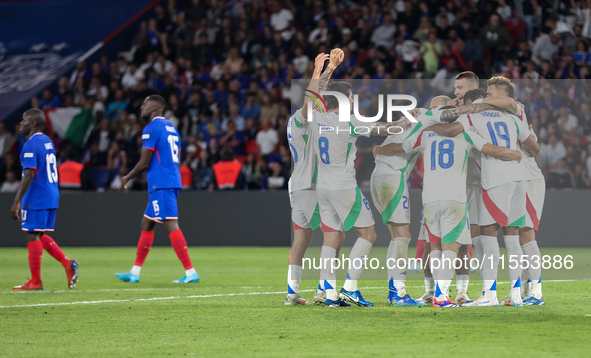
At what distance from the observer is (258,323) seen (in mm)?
6004

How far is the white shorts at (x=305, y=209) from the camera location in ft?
23.2

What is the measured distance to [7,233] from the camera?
15383 millimetres

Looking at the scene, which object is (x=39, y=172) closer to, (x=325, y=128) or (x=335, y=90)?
(x=325, y=128)

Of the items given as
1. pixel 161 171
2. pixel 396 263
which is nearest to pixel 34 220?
pixel 161 171

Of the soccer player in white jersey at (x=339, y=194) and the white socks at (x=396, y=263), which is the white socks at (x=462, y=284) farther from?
the soccer player in white jersey at (x=339, y=194)

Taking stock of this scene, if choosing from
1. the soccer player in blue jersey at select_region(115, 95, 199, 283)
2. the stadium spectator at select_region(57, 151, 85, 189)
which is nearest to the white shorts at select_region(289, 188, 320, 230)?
the soccer player in blue jersey at select_region(115, 95, 199, 283)

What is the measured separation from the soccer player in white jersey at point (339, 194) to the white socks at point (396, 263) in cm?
24

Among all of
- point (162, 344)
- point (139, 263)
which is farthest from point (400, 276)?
point (139, 263)

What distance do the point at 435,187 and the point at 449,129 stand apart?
520 millimetres

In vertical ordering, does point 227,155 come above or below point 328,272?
above

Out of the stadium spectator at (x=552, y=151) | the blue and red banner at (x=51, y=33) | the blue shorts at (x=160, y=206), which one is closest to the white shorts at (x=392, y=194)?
the blue shorts at (x=160, y=206)

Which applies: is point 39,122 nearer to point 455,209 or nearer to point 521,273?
point 455,209

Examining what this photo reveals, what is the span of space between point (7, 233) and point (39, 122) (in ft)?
24.0

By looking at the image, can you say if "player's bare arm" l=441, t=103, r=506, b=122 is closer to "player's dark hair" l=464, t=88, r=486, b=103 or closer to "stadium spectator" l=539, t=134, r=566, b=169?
"player's dark hair" l=464, t=88, r=486, b=103
